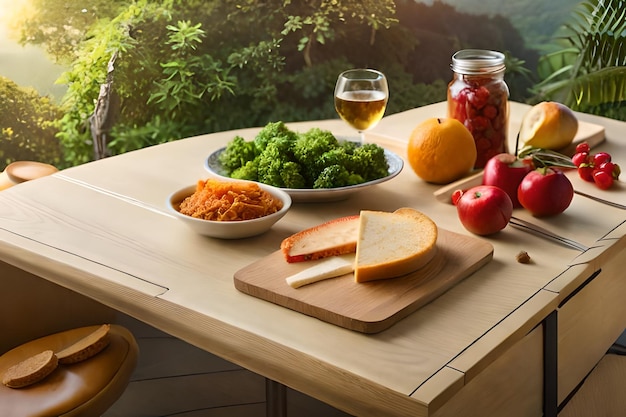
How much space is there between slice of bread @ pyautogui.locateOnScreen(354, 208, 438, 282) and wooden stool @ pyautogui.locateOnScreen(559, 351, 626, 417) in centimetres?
45

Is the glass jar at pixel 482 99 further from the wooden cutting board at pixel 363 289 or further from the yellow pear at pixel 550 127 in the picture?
the wooden cutting board at pixel 363 289

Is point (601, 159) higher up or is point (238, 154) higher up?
point (238, 154)

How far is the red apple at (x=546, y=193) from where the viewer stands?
1601 millimetres

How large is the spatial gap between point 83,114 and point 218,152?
9.91 ft

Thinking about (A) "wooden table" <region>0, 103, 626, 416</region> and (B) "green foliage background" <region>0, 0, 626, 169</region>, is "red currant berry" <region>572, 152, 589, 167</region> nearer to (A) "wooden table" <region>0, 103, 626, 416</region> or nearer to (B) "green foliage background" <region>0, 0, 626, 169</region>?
(A) "wooden table" <region>0, 103, 626, 416</region>

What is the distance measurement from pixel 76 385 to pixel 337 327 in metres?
0.61

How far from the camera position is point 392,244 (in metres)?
1.35

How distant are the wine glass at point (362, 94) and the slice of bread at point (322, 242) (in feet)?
1.57

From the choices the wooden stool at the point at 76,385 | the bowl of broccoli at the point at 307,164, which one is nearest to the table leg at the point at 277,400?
the wooden stool at the point at 76,385

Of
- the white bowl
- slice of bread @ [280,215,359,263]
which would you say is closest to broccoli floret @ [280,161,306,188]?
the white bowl

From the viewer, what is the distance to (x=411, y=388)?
3.29ft

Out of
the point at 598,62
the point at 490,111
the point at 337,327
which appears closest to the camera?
the point at 337,327

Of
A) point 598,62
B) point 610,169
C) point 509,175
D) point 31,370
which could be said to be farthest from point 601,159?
point 598,62

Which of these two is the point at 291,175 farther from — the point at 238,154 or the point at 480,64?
the point at 480,64
